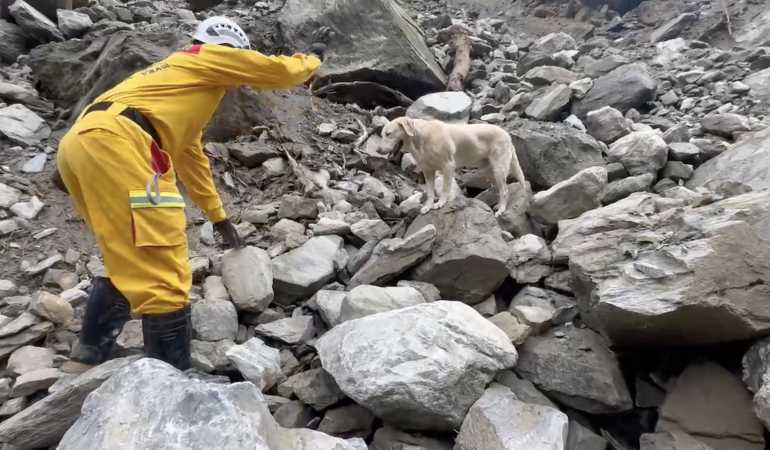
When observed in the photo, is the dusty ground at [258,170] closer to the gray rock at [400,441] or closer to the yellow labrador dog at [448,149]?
the yellow labrador dog at [448,149]

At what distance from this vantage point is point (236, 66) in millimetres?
3199

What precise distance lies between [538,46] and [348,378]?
34.8 ft

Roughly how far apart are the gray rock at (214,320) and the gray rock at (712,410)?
2736mm

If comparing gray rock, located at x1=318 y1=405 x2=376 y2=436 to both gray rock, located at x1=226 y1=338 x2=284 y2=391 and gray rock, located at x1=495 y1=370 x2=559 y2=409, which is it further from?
gray rock, located at x1=495 y1=370 x2=559 y2=409

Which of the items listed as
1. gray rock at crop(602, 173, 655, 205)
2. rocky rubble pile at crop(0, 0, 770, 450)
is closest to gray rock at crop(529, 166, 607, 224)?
rocky rubble pile at crop(0, 0, 770, 450)

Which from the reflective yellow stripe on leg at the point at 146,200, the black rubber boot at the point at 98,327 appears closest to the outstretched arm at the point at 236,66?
the reflective yellow stripe on leg at the point at 146,200

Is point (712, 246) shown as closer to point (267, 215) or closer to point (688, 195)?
point (688, 195)

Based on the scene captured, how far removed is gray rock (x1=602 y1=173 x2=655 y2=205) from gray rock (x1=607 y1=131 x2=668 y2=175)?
1.39ft

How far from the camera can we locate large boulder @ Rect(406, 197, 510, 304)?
3.90m

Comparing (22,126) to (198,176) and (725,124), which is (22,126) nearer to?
(198,176)

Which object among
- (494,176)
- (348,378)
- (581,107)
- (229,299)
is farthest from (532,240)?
(581,107)

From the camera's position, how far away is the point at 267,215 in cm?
530

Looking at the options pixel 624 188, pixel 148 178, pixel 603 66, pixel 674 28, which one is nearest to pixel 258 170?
pixel 148 178

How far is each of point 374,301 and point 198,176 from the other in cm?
162
